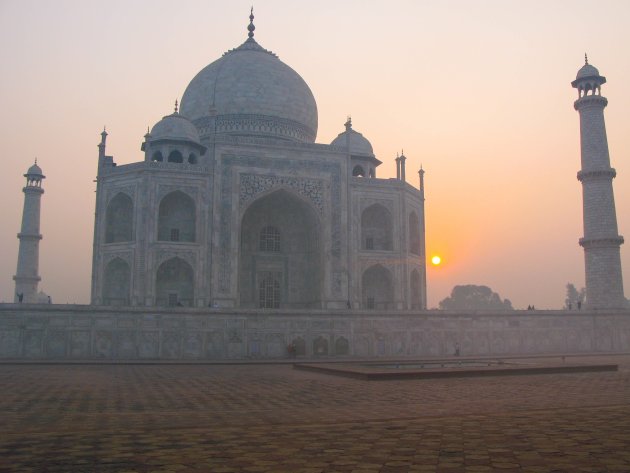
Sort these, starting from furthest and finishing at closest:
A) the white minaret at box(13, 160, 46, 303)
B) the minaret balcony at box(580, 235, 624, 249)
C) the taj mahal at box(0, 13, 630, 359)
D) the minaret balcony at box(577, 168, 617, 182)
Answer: the white minaret at box(13, 160, 46, 303) → the minaret balcony at box(577, 168, 617, 182) → the minaret balcony at box(580, 235, 624, 249) → the taj mahal at box(0, 13, 630, 359)

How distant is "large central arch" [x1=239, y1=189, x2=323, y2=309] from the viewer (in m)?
26.2

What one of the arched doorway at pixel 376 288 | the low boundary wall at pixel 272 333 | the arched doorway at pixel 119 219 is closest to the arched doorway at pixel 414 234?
the arched doorway at pixel 376 288

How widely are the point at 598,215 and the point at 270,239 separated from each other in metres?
13.1

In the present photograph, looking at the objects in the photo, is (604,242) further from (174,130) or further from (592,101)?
(174,130)

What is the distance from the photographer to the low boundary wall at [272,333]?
17984 mm

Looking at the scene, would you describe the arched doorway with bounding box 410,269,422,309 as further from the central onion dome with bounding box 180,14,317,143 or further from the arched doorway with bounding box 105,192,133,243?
the arched doorway with bounding box 105,192,133,243

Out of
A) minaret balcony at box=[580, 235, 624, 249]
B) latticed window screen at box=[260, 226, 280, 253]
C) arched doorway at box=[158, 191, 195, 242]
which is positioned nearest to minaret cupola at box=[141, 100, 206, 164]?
arched doorway at box=[158, 191, 195, 242]

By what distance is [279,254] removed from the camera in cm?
2692

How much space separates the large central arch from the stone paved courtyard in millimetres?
16557

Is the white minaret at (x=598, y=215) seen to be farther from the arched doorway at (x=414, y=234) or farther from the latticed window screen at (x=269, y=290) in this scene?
the latticed window screen at (x=269, y=290)

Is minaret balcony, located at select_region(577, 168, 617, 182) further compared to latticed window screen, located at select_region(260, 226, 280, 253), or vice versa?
latticed window screen, located at select_region(260, 226, 280, 253)

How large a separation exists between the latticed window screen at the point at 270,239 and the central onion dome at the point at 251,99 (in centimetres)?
461

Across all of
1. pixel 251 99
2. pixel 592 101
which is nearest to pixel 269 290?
pixel 251 99

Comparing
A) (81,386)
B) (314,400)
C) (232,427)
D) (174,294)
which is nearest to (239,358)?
(174,294)
